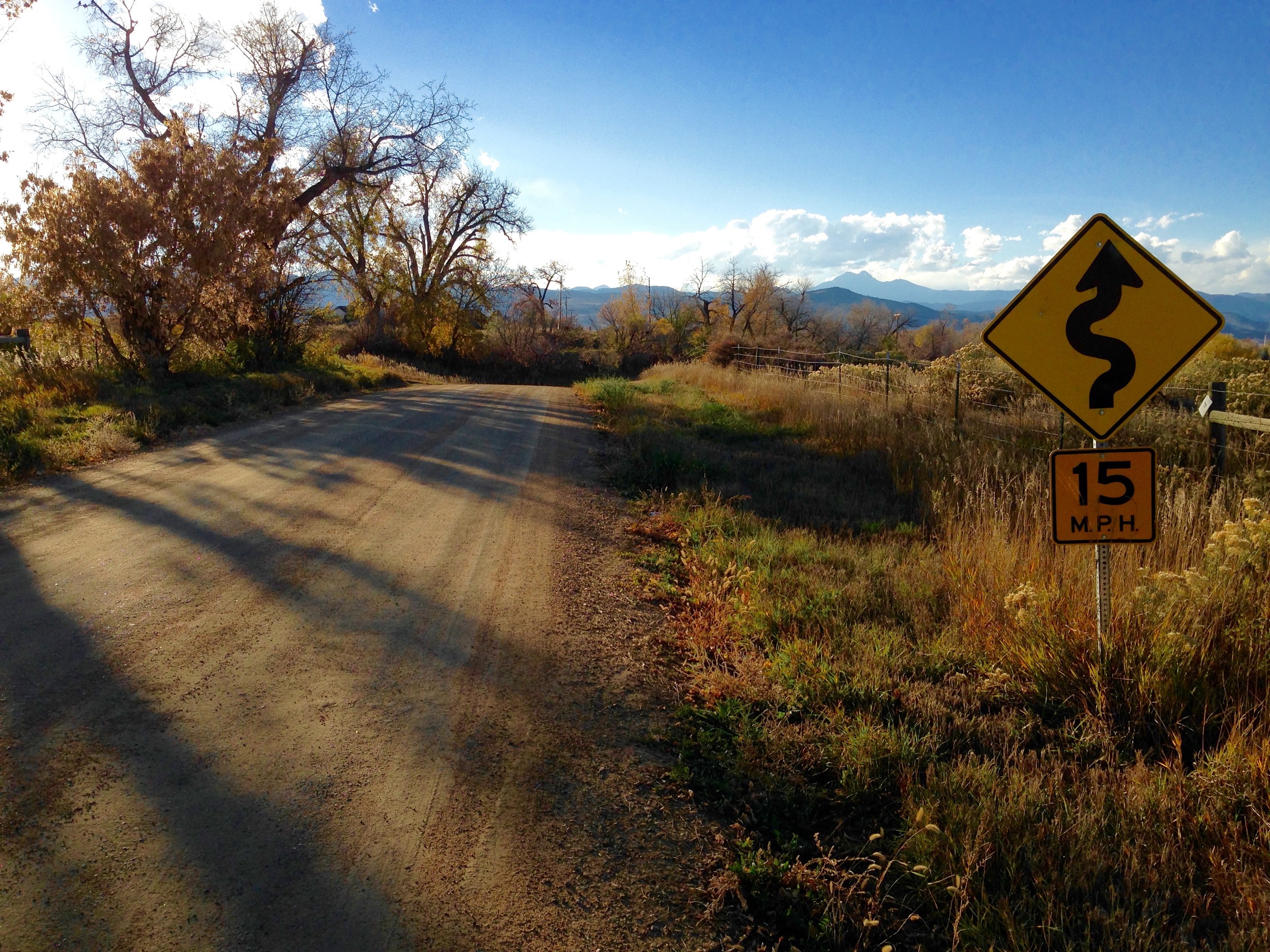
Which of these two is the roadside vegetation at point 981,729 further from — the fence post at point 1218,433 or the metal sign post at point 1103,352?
the metal sign post at point 1103,352

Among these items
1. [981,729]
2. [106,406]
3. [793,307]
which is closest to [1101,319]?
[981,729]

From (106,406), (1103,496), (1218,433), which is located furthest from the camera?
(106,406)

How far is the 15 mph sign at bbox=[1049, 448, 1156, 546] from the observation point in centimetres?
382

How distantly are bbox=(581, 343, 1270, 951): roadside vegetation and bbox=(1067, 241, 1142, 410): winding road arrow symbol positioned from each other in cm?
106

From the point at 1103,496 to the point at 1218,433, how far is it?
15.1 feet

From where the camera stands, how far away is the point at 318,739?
3416mm

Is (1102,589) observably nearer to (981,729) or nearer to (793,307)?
Answer: (981,729)

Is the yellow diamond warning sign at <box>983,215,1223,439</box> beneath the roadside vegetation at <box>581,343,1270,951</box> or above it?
above

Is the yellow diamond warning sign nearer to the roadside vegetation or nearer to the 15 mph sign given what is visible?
the 15 mph sign

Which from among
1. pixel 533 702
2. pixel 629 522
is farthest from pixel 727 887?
pixel 629 522

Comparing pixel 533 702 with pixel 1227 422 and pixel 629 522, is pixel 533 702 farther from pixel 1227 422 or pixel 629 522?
pixel 1227 422

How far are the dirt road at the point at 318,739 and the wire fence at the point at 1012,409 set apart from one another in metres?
4.18

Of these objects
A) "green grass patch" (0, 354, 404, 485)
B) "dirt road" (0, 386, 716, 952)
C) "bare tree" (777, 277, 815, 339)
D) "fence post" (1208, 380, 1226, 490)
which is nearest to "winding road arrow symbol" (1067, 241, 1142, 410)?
"dirt road" (0, 386, 716, 952)

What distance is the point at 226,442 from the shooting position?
34.4 feet
